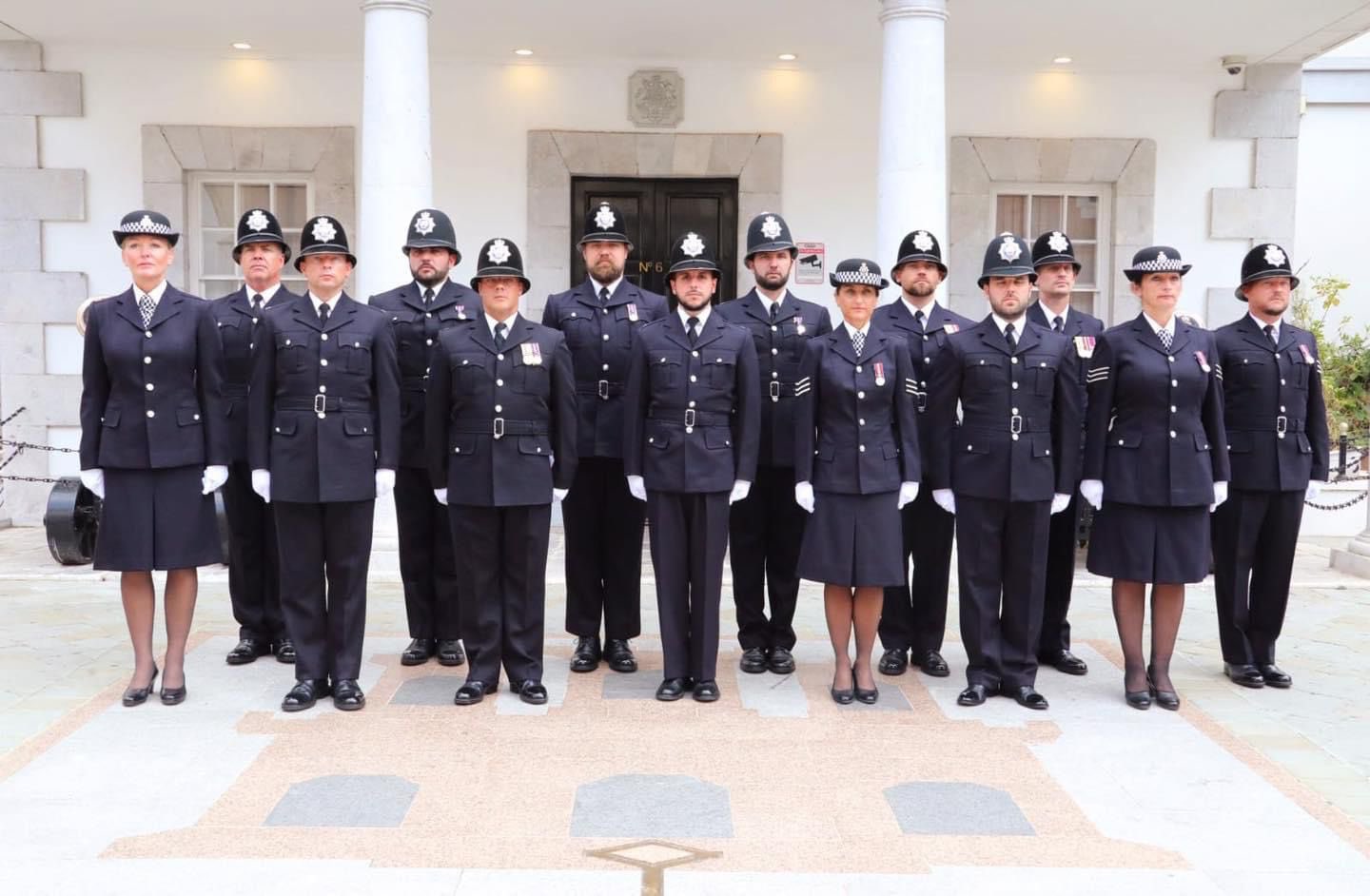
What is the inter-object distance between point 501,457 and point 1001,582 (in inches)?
83.8

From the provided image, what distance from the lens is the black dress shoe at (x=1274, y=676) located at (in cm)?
547

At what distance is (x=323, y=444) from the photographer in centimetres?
483

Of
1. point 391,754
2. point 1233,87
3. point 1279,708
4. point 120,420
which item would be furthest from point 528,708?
point 1233,87

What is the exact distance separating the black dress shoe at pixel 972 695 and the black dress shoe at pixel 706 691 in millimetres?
992

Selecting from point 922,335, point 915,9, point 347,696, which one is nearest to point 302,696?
point 347,696

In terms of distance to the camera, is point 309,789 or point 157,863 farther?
point 309,789

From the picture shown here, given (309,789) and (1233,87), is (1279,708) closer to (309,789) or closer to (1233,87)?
(309,789)

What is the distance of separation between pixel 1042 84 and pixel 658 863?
7925mm

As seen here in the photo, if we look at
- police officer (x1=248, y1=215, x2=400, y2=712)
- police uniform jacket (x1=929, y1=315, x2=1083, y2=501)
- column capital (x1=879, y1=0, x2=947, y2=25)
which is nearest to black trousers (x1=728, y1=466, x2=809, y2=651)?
police uniform jacket (x1=929, y1=315, x2=1083, y2=501)

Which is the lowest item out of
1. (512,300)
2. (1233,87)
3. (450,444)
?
(450,444)

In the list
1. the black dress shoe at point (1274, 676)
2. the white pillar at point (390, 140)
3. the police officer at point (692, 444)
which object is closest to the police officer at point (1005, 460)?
the police officer at point (692, 444)

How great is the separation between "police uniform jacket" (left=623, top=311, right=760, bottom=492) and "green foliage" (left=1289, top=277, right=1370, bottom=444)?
719cm

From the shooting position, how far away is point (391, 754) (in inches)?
173

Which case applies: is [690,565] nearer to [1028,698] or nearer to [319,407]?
[1028,698]
